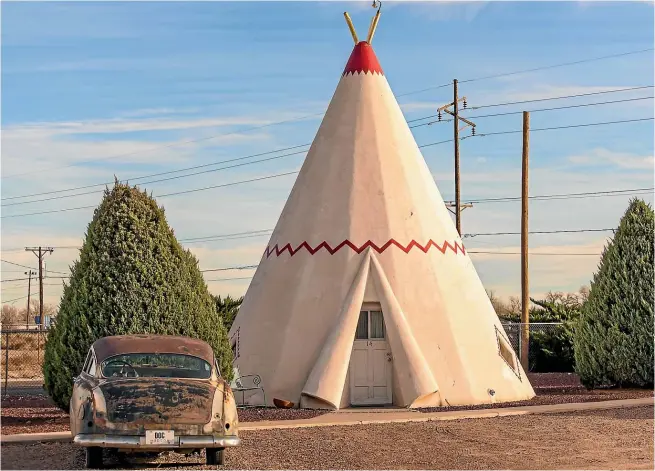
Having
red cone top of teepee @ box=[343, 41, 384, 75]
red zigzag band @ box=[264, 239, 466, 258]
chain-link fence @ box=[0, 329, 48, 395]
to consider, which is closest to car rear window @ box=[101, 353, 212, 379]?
red zigzag band @ box=[264, 239, 466, 258]

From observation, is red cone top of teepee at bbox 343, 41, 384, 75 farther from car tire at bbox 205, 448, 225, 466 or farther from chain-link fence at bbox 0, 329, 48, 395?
chain-link fence at bbox 0, 329, 48, 395

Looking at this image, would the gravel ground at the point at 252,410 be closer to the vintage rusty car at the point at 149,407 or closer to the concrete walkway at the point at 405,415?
the concrete walkway at the point at 405,415

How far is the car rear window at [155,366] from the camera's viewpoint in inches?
388

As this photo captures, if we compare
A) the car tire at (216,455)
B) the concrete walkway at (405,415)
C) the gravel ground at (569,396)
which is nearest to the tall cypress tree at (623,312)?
the gravel ground at (569,396)

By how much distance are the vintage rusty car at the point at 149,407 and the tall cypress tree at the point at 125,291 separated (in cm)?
223

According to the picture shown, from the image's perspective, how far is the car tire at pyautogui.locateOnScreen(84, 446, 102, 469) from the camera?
924 cm

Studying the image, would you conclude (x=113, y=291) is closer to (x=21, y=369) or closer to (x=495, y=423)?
(x=495, y=423)

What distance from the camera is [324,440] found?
36.9 feet

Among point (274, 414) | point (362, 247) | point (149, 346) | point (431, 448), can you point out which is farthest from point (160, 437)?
point (362, 247)

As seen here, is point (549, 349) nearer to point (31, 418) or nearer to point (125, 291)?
point (125, 291)

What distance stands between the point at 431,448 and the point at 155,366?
3126 mm

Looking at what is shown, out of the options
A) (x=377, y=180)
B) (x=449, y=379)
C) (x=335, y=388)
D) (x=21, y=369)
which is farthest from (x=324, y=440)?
(x=21, y=369)

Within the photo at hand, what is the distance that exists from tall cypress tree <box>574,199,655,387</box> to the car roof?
9.16 meters

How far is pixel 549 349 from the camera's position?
26.6 meters
